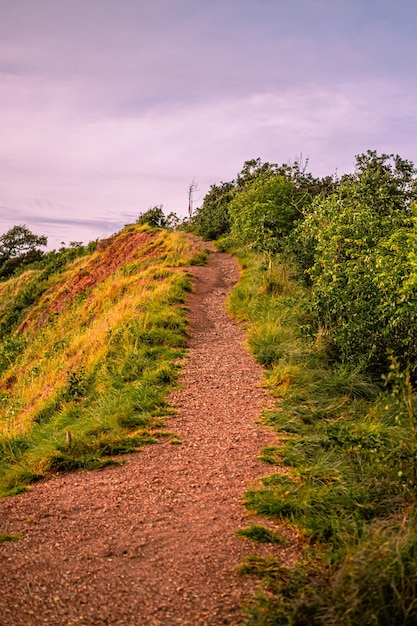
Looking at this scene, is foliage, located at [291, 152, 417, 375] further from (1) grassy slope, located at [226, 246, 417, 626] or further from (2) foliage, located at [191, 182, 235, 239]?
(2) foliage, located at [191, 182, 235, 239]

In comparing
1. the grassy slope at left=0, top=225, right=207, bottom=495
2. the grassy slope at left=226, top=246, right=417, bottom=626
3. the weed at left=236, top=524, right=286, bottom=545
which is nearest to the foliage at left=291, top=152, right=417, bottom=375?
the grassy slope at left=226, top=246, right=417, bottom=626

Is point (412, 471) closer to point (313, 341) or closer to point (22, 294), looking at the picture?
point (313, 341)

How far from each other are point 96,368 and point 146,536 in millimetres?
5817

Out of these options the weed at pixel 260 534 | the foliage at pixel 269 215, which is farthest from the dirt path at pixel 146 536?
the foliage at pixel 269 215

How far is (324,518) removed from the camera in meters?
3.89

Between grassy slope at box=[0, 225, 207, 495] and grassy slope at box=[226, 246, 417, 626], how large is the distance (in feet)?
6.27

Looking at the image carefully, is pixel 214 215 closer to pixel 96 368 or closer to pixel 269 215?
pixel 269 215

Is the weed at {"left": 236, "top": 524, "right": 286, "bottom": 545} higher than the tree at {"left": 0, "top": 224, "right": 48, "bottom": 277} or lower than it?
lower

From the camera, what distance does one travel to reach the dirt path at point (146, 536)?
10.3 feet

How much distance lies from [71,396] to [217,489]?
14.8ft

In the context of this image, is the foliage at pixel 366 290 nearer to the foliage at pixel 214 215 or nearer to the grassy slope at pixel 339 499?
the grassy slope at pixel 339 499

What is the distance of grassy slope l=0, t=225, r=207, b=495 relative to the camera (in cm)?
606

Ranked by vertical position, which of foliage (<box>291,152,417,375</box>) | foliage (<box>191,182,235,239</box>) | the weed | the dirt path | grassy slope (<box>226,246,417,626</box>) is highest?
foliage (<box>191,182,235,239</box>)

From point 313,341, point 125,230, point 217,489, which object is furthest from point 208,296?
point 125,230
